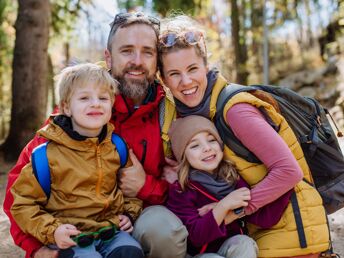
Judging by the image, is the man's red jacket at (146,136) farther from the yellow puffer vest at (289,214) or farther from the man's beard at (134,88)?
the yellow puffer vest at (289,214)

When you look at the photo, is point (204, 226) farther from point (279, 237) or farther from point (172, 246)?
point (279, 237)

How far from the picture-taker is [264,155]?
9.66 ft

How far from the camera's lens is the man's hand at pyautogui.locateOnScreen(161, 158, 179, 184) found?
3.39m

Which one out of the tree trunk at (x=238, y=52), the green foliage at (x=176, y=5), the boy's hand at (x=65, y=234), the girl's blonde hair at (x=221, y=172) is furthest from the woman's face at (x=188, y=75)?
the tree trunk at (x=238, y=52)

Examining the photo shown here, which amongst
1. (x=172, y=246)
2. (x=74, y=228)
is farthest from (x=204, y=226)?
(x=74, y=228)

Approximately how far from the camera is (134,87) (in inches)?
138

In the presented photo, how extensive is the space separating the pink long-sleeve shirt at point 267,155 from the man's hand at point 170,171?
64cm

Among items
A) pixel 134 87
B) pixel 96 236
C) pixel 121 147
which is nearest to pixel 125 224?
pixel 96 236

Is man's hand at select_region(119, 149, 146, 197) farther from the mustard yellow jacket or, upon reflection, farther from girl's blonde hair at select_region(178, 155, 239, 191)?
girl's blonde hair at select_region(178, 155, 239, 191)

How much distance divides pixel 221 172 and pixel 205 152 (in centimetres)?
18

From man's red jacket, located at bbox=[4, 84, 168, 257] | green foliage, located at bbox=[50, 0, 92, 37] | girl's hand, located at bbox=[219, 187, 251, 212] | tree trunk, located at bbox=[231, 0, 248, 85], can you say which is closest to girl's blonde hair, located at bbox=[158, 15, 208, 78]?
man's red jacket, located at bbox=[4, 84, 168, 257]

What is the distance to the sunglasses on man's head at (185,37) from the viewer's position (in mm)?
3256

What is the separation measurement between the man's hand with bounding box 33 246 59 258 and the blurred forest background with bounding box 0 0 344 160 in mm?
1395

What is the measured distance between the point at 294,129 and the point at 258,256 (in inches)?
36.4
